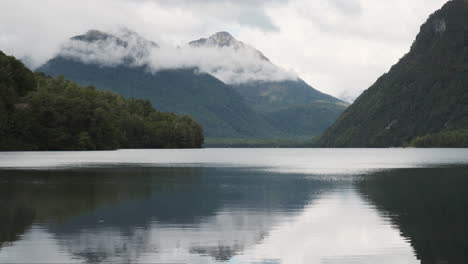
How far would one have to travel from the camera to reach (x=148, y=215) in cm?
4062

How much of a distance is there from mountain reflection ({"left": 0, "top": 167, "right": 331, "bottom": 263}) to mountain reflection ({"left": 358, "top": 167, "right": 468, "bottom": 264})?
5.74 metres

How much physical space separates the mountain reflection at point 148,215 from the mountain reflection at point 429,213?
574cm

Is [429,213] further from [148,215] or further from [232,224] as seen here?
[148,215]

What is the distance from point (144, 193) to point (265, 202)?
11394mm

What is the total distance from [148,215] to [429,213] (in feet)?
54.8

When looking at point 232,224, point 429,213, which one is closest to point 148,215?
point 232,224

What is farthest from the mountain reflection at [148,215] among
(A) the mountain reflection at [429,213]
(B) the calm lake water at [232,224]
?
(A) the mountain reflection at [429,213]

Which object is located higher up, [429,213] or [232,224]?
[429,213]

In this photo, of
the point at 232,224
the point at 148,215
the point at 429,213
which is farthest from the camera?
the point at 429,213

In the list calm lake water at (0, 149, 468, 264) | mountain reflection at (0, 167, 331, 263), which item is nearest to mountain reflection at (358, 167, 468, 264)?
calm lake water at (0, 149, 468, 264)

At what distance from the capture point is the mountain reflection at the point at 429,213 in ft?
94.6

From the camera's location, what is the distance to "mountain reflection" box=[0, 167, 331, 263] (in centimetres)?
2870

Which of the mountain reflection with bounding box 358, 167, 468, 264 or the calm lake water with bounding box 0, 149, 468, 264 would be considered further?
the mountain reflection with bounding box 358, 167, 468, 264

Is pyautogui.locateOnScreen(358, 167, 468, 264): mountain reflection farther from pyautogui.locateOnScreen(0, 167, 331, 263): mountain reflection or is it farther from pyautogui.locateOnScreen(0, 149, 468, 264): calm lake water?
pyautogui.locateOnScreen(0, 167, 331, 263): mountain reflection
